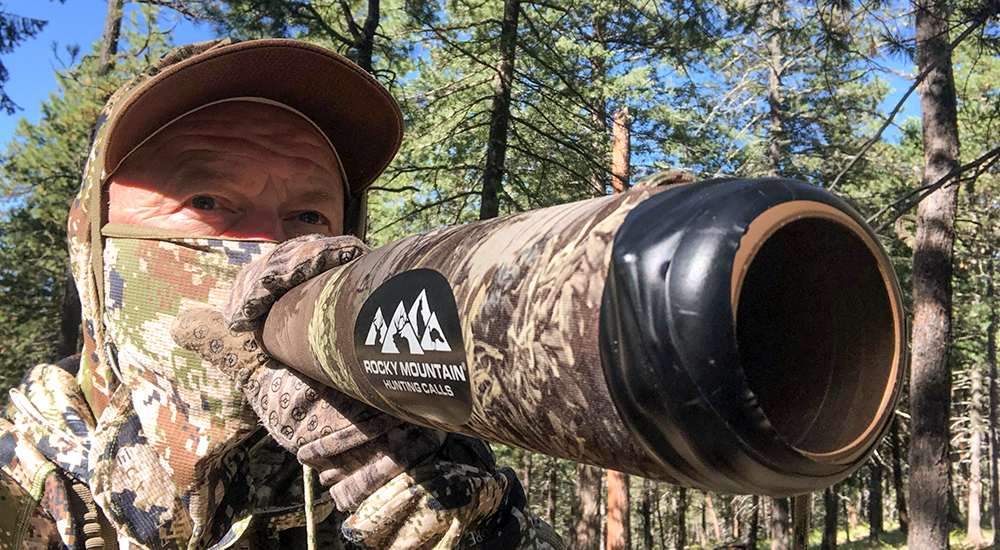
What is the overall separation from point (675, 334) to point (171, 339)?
150 cm

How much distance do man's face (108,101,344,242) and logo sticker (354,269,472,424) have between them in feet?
3.78

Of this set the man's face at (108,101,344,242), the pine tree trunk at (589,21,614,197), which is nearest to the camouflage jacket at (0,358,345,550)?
the man's face at (108,101,344,242)

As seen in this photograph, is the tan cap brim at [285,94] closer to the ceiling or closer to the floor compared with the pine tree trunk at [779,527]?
closer to the ceiling

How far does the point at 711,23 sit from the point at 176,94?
6.15m

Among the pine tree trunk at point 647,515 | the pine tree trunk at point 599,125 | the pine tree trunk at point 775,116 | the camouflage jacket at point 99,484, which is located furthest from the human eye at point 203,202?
the pine tree trunk at point 647,515

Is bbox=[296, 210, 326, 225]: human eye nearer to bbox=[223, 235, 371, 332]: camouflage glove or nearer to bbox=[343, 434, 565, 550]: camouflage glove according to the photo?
bbox=[223, 235, 371, 332]: camouflage glove

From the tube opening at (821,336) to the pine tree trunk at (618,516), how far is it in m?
14.1

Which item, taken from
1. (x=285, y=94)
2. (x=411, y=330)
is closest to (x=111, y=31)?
(x=285, y=94)

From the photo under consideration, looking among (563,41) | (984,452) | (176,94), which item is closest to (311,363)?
(176,94)

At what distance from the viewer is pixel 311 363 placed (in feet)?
3.47

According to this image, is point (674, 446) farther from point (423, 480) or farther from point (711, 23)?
point (711, 23)

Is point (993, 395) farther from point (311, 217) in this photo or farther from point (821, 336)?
point (821, 336)

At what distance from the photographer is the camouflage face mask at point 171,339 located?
167 centimetres

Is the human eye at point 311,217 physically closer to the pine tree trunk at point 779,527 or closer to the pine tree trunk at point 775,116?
the pine tree trunk at point 775,116
